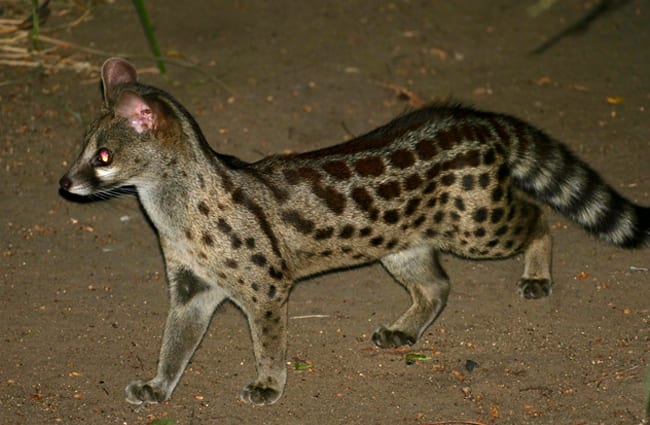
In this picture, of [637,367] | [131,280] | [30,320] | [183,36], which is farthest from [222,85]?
[637,367]

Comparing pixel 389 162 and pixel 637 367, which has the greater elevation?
pixel 389 162

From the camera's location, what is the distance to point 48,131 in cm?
880

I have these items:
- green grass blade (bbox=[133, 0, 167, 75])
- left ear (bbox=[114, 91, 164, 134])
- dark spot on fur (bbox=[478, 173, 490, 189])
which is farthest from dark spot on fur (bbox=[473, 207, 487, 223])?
green grass blade (bbox=[133, 0, 167, 75])

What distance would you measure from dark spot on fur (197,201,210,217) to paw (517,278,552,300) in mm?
2251

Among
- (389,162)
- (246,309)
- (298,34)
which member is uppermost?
(389,162)

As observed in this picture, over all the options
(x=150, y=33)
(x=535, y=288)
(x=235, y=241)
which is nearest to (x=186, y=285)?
(x=235, y=241)

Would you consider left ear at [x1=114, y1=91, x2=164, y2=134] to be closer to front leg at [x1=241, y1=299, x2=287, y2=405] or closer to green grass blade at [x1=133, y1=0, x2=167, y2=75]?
front leg at [x1=241, y1=299, x2=287, y2=405]

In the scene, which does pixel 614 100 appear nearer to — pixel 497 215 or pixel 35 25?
pixel 497 215

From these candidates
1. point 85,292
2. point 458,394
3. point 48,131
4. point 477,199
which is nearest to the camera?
point 458,394

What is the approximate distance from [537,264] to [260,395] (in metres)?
2.17

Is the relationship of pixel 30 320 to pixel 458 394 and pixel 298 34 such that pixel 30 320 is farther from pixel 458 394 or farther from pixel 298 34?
pixel 298 34

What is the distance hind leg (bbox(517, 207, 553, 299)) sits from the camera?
6.89 m

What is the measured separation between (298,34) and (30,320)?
4.70 metres

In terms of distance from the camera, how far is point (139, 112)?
5.80 meters
